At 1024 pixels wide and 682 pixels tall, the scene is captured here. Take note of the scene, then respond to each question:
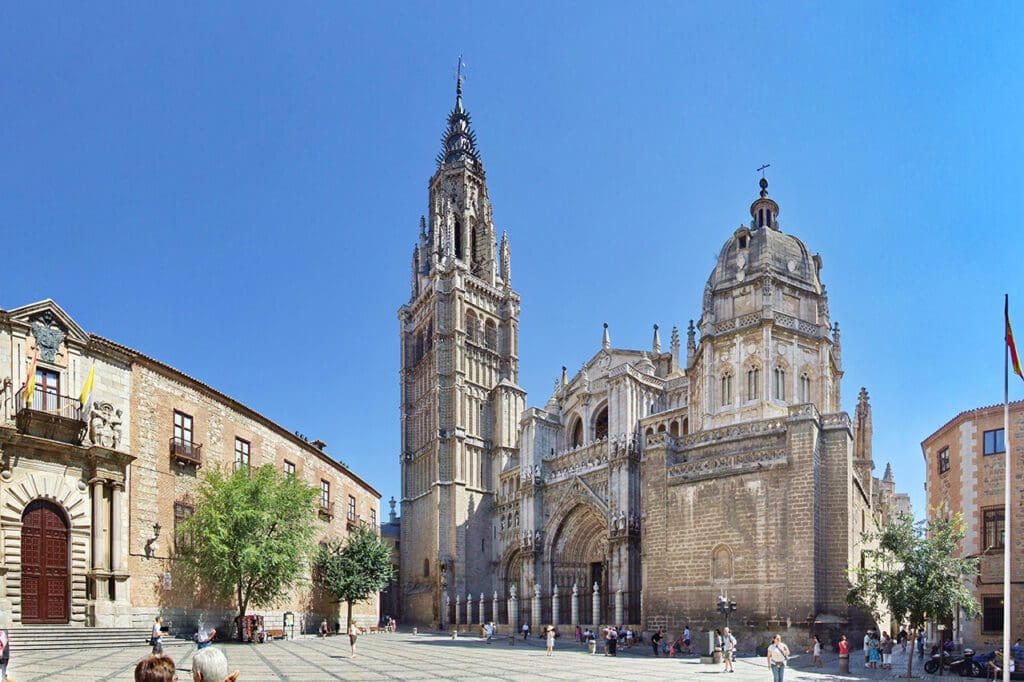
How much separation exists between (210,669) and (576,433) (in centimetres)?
5704

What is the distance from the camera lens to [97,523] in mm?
26641

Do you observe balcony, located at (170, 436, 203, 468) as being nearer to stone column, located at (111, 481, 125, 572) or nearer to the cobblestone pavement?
stone column, located at (111, 481, 125, 572)

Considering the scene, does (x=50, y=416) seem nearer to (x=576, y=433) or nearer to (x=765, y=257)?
(x=765, y=257)

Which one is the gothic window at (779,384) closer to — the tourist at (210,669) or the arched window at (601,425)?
the arched window at (601,425)

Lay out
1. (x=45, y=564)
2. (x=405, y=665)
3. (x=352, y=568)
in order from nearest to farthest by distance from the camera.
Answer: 1. (x=405, y=665)
2. (x=45, y=564)
3. (x=352, y=568)

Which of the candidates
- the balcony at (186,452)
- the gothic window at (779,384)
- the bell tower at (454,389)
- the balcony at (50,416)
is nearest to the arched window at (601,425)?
the bell tower at (454,389)

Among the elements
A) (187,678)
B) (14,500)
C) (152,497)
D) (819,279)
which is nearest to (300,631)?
(152,497)

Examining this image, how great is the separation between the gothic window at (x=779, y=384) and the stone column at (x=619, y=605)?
Result: 552 inches

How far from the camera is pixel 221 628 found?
31.6 m

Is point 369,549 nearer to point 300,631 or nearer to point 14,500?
point 300,631

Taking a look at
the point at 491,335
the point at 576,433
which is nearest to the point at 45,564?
the point at 576,433

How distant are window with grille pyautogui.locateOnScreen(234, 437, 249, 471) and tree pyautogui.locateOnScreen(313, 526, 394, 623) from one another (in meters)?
7.33

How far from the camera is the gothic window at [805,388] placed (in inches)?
1533

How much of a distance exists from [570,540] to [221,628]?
25434mm
